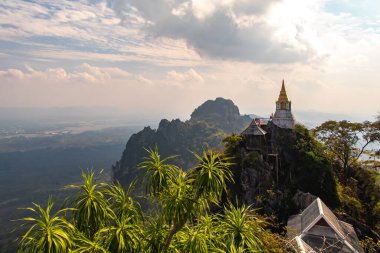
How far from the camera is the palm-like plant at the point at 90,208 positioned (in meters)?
10.9

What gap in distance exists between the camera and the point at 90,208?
425 inches

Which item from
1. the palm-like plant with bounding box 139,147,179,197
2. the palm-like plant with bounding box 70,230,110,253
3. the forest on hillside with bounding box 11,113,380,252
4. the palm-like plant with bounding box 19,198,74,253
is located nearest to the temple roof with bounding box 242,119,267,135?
the forest on hillside with bounding box 11,113,380,252

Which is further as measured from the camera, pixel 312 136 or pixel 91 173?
pixel 312 136

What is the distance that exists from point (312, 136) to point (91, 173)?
128ft

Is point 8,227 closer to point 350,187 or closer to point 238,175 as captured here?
point 238,175

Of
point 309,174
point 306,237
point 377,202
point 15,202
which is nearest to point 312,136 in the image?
point 309,174

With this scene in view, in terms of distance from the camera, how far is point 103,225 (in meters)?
11.2

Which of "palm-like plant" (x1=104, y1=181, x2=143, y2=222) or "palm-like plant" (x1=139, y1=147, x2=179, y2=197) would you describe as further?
"palm-like plant" (x1=104, y1=181, x2=143, y2=222)

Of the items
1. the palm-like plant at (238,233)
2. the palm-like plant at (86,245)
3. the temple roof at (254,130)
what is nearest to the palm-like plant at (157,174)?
the palm-like plant at (86,245)

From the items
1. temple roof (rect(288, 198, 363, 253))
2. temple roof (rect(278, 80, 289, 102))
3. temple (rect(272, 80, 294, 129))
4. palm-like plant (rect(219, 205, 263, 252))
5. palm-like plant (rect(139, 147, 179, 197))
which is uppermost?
temple roof (rect(278, 80, 289, 102))

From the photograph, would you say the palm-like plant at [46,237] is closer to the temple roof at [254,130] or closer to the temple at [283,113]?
the temple roof at [254,130]

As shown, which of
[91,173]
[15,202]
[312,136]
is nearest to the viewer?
[91,173]

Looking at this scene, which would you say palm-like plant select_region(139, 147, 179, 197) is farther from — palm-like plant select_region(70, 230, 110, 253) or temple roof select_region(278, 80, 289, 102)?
temple roof select_region(278, 80, 289, 102)

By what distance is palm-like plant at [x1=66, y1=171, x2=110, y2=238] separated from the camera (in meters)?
10.9
